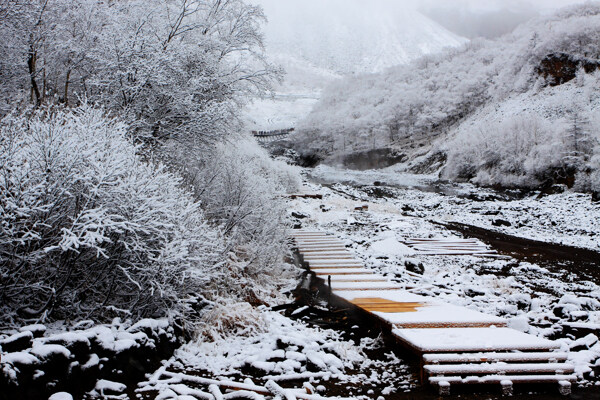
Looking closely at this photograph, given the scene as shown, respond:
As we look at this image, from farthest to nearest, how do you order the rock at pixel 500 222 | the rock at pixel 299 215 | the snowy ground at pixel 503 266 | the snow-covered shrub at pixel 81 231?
the rock at pixel 500 222 → the rock at pixel 299 215 → the snowy ground at pixel 503 266 → the snow-covered shrub at pixel 81 231

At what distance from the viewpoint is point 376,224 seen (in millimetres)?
18359

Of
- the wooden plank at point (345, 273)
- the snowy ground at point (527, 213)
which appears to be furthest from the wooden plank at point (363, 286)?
the snowy ground at point (527, 213)

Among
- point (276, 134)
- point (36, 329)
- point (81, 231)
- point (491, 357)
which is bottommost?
point (491, 357)

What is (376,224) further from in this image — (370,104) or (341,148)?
(370,104)

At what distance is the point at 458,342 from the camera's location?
17.0 feet

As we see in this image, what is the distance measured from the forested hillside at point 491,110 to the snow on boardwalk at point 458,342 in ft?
78.0

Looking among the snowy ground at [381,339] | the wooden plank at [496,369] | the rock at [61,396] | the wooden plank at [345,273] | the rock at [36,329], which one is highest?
the rock at [36,329]

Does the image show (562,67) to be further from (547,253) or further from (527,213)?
(547,253)

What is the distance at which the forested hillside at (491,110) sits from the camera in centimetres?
3359

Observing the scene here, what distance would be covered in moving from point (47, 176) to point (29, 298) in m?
1.50

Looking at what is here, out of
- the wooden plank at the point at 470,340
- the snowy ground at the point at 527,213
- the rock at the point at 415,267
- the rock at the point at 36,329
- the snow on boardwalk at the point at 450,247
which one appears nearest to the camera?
the rock at the point at 36,329

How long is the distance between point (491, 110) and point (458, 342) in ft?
233

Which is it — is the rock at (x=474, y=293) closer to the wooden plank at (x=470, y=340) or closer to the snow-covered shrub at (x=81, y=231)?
the wooden plank at (x=470, y=340)

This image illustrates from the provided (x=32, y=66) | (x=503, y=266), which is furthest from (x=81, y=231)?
(x=503, y=266)
